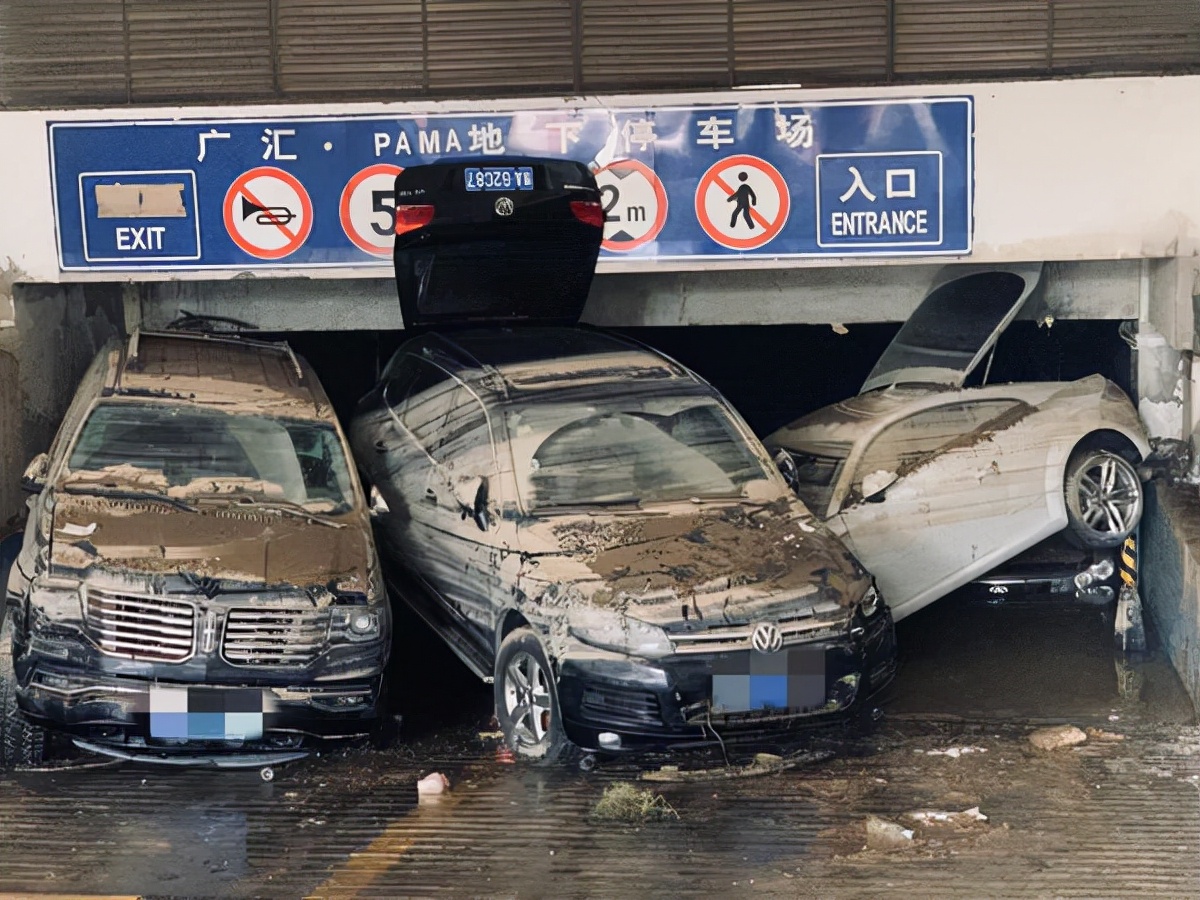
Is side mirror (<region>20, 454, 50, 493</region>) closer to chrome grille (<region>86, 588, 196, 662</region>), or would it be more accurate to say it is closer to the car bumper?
chrome grille (<region>86, 588, 196, 662</region>)

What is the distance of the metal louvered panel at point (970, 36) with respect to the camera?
10914 millimetres

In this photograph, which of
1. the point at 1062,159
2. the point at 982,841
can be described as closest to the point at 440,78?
the point at 1062,159

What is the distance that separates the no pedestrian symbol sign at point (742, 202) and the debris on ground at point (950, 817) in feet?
15.6

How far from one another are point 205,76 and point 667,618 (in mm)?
5890

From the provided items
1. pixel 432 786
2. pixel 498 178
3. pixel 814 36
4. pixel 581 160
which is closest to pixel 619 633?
pixel 432 786

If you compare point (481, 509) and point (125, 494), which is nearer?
point (125, 494)

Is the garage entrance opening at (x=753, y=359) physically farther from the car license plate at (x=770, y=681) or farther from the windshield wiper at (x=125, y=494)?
the car license plate at (x=770, y=681)

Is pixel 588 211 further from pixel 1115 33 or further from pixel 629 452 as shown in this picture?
pixel 1115 33

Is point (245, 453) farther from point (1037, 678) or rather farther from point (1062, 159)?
point (1062, 159)

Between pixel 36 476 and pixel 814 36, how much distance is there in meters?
5.96

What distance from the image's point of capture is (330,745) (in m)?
7.86

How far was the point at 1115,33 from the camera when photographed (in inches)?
429

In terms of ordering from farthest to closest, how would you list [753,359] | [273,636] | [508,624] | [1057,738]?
[753,359], [1057,738], [508,624], [273,636]

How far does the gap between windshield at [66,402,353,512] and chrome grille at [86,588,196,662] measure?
3.44ft
